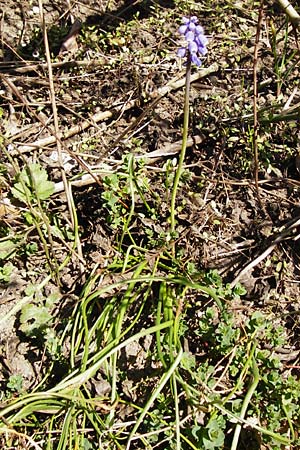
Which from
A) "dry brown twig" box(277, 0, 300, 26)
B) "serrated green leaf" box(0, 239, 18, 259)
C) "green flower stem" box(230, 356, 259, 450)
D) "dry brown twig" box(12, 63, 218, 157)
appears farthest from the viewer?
"dry brown twig" box(12, 63, 218, 157)

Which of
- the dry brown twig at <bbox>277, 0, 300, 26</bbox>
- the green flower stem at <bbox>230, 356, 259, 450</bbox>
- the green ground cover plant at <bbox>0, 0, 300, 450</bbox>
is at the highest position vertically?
the dry brown twig at <bbox>277, 0, 300, 26</bbox>

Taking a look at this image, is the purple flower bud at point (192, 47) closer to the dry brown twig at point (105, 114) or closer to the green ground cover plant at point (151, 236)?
the green ground cover plant at point (151, 236)

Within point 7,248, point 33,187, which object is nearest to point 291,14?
point 33,187

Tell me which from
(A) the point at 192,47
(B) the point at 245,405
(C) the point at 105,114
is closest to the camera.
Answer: (A) the point at 192,47

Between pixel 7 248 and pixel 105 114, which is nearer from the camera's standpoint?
pixel 7 248

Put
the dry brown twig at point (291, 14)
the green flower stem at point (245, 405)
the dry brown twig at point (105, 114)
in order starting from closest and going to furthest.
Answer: the green flower stem at point (245, 405), the dry brown twig at point (291, 14), the dry brown twig at point (105, 114)

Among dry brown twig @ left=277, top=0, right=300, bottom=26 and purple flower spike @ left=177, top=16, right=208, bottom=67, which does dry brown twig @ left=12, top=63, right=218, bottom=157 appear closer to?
dry brown twig @ left=277, top=0, right=300, bottom=26

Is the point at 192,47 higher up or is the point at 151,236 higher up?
the point at 192,47

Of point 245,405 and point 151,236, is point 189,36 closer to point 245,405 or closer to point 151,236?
point 151,236

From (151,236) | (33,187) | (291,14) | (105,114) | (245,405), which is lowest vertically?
(245,405)

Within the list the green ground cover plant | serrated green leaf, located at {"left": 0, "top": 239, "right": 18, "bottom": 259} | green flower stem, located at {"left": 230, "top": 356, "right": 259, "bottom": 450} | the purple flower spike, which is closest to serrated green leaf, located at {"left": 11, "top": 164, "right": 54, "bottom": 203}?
the green ground cover plant

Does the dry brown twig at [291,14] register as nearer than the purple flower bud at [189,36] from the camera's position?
No

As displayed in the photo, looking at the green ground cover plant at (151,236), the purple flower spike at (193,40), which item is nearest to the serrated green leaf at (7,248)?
the green ground cover plant at (151,236)

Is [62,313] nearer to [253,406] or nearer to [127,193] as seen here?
[127,193]
